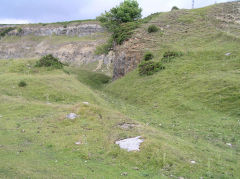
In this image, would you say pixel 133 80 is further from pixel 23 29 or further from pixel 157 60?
pixel 23 29

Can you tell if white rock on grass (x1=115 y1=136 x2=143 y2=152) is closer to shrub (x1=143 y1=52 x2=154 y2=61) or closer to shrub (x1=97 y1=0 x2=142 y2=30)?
shrub (x1=143 y1=52 x2=154 y2=61)

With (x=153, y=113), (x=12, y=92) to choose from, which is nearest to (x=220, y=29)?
(x=153, y=113)

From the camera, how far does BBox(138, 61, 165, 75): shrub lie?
31.2m

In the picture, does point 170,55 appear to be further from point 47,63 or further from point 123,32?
point 47,63

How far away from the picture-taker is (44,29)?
297ft

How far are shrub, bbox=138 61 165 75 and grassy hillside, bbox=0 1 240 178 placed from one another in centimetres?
99

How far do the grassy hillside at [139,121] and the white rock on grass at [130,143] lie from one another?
Result: 31 cm

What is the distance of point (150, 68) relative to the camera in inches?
1257

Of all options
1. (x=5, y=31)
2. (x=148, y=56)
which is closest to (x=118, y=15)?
(x=148, y=56)

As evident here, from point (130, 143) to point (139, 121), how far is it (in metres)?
6.56

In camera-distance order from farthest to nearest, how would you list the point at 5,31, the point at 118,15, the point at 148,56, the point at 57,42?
the point at 5,31, the point at 57,42, the point at 118,15, the point at 148,56

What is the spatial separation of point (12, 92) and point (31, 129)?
37.5ft

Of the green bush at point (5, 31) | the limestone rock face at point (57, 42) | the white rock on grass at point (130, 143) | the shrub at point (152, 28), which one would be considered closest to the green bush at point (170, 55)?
the shrub at point (152, 28)

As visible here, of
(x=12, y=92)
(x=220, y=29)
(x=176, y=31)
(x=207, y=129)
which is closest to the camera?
(x=207, y=129)
